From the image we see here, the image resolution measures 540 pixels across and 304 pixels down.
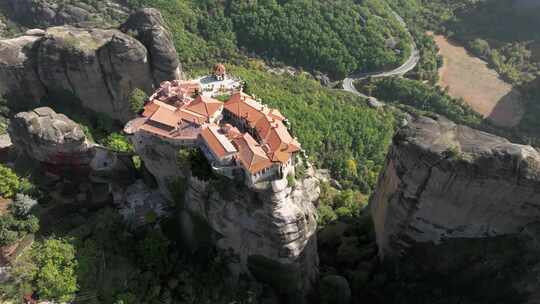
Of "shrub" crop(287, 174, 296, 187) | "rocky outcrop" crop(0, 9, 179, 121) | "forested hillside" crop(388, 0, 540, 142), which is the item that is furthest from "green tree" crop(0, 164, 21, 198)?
"forested hillside" crop(388, 0, 540, 142)

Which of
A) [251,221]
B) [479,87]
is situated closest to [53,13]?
[251,221]

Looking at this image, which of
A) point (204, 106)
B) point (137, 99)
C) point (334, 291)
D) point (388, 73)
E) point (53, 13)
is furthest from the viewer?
point (388, 73)

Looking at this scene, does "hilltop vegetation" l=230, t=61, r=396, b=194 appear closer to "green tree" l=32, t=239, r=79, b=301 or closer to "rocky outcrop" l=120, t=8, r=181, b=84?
"rocky outcrop" l=120, t=8, r=181, b=84

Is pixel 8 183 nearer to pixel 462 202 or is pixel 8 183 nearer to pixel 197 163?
pixel 197 163

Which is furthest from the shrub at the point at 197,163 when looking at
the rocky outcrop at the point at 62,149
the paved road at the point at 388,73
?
the paved road at the point at 388,73

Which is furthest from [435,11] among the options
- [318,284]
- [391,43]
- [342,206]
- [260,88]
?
[318,284]

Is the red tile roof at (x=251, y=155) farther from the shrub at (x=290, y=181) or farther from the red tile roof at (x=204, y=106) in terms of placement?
the red tile roof at (x=204, y=106)

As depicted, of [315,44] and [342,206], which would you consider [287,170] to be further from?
[315,44]
